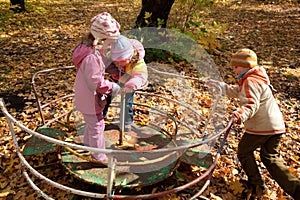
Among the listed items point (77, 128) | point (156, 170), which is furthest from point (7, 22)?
point (156, 170)

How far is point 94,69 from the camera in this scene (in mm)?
2746

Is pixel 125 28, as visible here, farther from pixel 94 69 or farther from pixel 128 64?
pixel 94 69

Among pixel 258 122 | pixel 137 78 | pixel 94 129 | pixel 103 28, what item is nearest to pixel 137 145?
pixel 94 129

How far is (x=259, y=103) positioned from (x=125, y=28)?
6203mm

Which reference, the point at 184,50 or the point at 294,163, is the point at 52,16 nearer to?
the point at 184,50

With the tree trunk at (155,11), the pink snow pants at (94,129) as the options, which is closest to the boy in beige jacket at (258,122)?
the pink snow pants at (94,129)

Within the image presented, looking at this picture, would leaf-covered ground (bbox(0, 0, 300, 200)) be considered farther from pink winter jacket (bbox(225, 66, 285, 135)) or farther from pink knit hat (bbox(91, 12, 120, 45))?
pink knit hat (bbox(91, 12, 120, 45))

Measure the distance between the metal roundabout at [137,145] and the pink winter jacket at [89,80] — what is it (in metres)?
0.39

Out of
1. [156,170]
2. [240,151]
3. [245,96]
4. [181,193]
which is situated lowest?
[181,193]

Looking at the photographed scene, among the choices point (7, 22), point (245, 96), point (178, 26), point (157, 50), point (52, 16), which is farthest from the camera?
point (52, 16)

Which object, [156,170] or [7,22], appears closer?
[156,170]

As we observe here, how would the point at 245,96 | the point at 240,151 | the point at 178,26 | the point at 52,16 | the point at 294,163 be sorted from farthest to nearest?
1. the point at 52,16
2. the point at 178,26
3. the point at 294,163
4. the point at 240,151
5. the point at 245,96

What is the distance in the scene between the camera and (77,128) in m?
4.12

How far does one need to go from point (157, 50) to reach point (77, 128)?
3287mm
